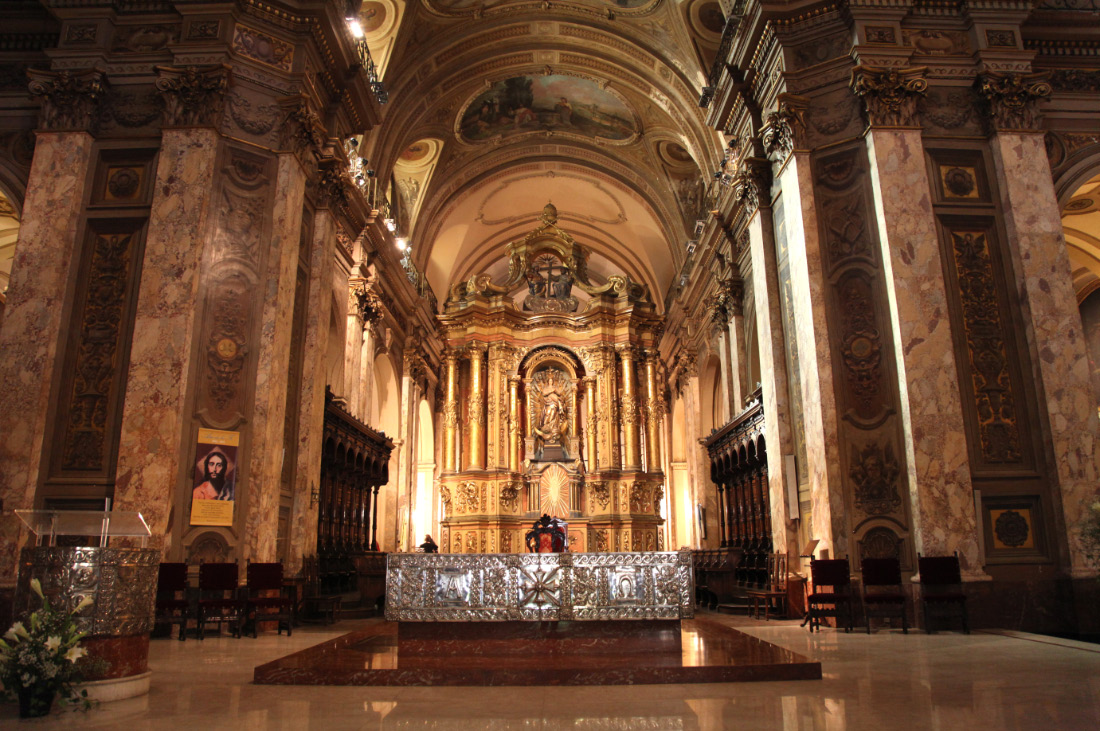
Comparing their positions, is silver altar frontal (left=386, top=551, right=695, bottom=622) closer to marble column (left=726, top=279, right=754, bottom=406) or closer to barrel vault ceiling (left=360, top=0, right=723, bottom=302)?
marble column (left=726, top=279, right=754, bottom=406)

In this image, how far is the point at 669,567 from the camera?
6262 millimetres

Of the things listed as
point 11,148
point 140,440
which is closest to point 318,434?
point 140,440

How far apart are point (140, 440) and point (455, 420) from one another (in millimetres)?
14326

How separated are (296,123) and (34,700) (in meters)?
7.40

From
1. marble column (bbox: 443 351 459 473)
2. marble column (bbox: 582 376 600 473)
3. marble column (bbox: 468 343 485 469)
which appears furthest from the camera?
marble column (bbox: 582 376 600 473)

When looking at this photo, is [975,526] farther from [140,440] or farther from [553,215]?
[553,215]

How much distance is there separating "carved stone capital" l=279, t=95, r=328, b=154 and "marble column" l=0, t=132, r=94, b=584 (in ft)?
7.22

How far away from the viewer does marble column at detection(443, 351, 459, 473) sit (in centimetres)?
2181

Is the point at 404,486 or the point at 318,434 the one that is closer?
the point at 318,434

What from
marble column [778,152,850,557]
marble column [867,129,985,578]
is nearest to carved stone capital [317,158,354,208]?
marble column [778,152,850,557]

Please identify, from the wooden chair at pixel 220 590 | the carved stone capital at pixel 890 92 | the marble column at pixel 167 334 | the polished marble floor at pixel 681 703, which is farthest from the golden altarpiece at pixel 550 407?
the polished marble floor at pixel 681 703

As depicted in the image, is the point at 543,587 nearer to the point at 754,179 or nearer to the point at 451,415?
the point at 754,179

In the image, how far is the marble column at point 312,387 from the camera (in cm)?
966

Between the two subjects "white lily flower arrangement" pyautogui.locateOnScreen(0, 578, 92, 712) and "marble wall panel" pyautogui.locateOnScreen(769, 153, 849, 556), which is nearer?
"white lily flower arrangement" pyautogui.locateOnScreen(0, 578, 92, 712)
